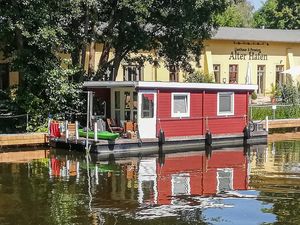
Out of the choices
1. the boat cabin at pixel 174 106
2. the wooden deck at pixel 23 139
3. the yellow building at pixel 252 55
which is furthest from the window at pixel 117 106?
the yellow building at pixel 252 55

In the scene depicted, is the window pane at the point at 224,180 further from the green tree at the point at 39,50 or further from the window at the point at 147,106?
the green tree at the point at 39,50

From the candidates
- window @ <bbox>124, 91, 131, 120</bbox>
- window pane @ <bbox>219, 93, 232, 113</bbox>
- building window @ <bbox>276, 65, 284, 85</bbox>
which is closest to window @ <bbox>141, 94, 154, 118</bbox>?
window @ <bbox>124, 91, 131, 120</bbox>

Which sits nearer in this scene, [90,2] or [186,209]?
[186,209]

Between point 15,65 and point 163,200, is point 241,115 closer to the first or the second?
point 15,65

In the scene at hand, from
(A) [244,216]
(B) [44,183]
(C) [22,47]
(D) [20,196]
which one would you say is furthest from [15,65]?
(A) [244,216]

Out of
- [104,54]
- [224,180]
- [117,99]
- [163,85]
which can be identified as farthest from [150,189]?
[104,54]

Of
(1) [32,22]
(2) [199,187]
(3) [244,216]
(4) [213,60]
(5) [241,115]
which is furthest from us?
(4) [213,60]

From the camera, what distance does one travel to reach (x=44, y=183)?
16.3 metres

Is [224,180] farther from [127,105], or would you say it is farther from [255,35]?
[255,35]

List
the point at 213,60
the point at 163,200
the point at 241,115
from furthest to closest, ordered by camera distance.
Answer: the point at 213,60, the point at 241,115, the point at 163,200

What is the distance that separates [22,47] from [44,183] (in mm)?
10093

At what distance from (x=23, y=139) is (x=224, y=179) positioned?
965cm

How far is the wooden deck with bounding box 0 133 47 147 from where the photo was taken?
23.3 meters

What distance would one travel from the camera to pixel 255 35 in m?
47.1
